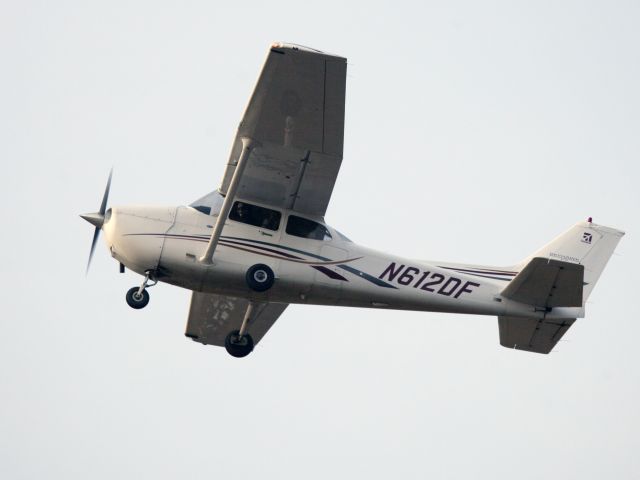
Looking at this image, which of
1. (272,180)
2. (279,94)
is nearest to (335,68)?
(279,94)

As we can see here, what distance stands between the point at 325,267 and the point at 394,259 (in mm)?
1164

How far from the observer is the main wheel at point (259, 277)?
16672 mm

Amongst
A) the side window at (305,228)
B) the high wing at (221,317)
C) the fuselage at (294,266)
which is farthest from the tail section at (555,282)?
the high wing at (221,317)

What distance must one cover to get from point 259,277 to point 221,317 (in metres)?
3.03

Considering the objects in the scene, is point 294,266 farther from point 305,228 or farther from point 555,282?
point 555,282

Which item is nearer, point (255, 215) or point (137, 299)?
point (137, 299)

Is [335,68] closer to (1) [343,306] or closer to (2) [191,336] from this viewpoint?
(1) [343,306]

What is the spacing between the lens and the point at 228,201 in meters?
16.5

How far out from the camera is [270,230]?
17094 millimetres

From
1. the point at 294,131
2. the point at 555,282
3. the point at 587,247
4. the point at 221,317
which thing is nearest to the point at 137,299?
the point at 221,317

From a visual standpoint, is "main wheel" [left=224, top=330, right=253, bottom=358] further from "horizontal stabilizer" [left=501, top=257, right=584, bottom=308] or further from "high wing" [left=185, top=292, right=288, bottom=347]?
"horizontal stabilizer" [left=501, top=257, right=584, bottom=308]

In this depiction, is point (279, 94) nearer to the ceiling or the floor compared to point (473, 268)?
nearer to the ceiling

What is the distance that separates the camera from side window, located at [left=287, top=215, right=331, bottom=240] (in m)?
17.2

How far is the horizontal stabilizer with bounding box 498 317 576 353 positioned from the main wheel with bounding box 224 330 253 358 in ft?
13.9
